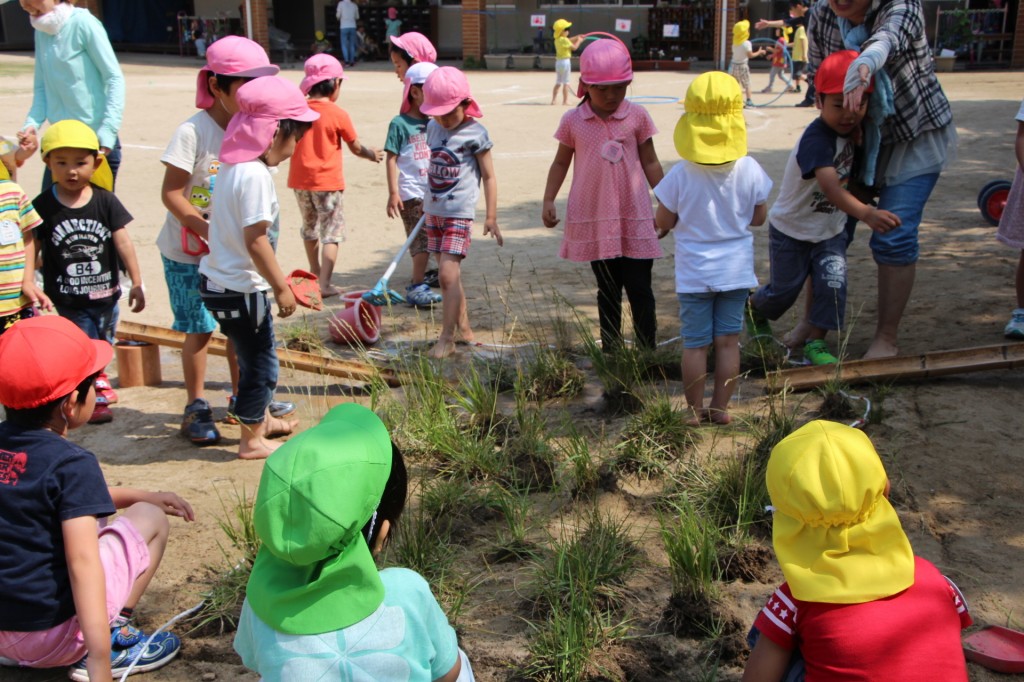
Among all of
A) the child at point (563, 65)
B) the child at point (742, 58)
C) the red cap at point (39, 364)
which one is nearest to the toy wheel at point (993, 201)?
the red cap at point (39, 364)

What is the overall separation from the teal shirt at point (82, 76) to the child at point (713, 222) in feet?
11.6

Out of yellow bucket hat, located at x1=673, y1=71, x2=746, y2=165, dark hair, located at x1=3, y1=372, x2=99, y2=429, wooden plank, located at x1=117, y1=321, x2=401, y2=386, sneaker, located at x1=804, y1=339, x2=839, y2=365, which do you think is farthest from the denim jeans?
sneaker, located at x1=804, y1=339, x2=839, y2=365

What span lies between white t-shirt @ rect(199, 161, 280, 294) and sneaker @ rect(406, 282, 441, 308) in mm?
2434

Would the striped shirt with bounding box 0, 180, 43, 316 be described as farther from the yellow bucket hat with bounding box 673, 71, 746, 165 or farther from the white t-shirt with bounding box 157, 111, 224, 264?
the yellow bucket hat with bounding box 673, 71, 746, 165

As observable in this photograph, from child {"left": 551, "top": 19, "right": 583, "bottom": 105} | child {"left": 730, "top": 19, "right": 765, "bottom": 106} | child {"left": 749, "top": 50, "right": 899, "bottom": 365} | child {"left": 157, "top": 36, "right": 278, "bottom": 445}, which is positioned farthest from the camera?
child {"left": 551, "top": 19, "right": 583, "bottom": 105}

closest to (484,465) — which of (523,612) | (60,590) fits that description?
(523,612)

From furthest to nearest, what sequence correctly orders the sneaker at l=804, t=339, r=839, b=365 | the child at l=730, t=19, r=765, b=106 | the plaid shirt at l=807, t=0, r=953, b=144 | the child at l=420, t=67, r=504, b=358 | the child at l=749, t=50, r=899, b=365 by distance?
the child at l=730, t=19, r=765, b=106
the child at l=420, t=67, r=504, b=358
the sneaker at l=804, t=339, r=839, b=365
the plaid shirt at l=807, t=0, r=953, b=144
the child at l=749, t=50, r=899, b=365

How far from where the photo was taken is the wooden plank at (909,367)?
4.64 meters

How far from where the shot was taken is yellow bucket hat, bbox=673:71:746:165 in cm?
425

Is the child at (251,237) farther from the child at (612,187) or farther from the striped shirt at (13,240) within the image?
the child at (612,187)

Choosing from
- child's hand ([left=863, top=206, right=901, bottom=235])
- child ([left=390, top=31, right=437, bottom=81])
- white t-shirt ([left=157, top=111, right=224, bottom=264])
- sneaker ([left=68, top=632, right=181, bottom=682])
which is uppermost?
child ([left=390, top=31, right=437, bottom=81])

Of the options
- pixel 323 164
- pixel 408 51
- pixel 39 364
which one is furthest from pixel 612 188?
pixel 39 364

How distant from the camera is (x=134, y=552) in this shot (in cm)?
320

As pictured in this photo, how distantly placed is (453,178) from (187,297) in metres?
1.76
